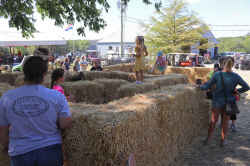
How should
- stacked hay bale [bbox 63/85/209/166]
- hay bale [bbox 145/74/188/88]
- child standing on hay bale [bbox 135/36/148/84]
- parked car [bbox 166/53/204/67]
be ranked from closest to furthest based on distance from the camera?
stacked hay bale [bbox 63/85/209/166], child standing on hay bale [bbox 135/36/148/84], hay bale [bbox 145/74/188/88], parked car [bbox 166/53/204/67]

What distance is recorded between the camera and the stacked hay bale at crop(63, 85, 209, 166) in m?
2.39

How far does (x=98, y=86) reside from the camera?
735 centimetres

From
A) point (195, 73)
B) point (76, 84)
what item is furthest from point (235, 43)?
point (76, 84)

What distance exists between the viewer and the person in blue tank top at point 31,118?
1920mm

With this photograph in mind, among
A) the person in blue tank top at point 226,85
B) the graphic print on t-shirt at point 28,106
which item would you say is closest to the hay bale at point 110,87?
the person in blue tank top at point 226,85

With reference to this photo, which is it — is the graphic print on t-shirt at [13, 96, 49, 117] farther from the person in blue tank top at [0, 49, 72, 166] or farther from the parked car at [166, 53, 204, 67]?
the parked car at [166, 53, 204, 67]

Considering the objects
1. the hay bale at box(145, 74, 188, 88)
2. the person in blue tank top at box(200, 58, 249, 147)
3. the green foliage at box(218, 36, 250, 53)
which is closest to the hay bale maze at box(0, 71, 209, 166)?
the person in blue tank top at box(200, 58, 249, 147)

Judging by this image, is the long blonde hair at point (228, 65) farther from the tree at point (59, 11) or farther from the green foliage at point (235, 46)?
the green foliage at point (235, 46)

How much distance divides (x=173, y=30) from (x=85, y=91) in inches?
872

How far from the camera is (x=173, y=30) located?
27.0 meters

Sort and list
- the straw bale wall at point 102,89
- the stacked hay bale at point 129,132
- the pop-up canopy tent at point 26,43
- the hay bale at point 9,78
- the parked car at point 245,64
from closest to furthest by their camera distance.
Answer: the stacked hay bale at point 129,132 → the straw bale wall at point 102,89 → the hay bale at point 9,78 → the pop-up canopy tent at point 26,43 → the parked car at point 245,64

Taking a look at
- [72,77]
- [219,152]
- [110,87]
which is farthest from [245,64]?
[219,152]

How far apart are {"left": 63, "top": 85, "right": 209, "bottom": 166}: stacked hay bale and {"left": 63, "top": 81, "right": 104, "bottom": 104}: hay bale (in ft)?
11.5

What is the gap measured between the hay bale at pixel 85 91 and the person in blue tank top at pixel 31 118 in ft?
15.7
